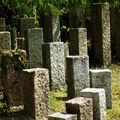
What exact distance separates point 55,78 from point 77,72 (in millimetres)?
900

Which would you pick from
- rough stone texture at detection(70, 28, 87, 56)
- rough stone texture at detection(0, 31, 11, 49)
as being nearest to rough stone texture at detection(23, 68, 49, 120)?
rough stone texture at detection(0, 31, 11, 49)

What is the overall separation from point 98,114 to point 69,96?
152cm

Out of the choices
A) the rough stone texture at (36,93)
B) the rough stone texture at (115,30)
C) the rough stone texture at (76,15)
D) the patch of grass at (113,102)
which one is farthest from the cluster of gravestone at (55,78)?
the rough stone texture at (76,15)

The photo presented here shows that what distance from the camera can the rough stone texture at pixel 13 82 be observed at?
6.85 meters

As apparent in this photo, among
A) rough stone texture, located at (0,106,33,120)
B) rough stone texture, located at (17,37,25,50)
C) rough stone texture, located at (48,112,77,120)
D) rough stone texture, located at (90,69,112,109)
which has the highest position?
rough stone texture, located at (17,37,25,50)

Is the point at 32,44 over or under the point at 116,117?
over

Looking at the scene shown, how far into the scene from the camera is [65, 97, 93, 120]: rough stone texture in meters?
5.88

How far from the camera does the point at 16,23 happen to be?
13508 mm

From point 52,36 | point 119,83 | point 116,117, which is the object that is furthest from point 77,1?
point 116,117

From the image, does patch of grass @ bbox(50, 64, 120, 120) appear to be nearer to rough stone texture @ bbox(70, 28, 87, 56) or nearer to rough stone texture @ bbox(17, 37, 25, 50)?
rough stone texture @ bbox(70, 28, 87, 56)

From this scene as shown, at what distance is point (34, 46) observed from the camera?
884 centimetres

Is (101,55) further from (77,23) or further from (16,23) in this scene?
(16,23)

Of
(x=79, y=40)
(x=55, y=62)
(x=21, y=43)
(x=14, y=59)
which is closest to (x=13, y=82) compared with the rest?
(x=14, y=59)

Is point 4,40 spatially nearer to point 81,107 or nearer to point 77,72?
point 77,72
